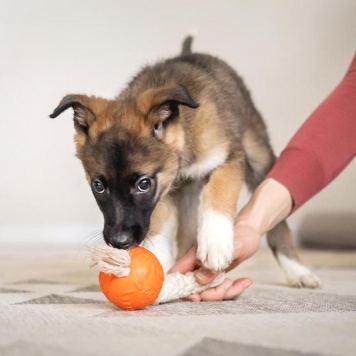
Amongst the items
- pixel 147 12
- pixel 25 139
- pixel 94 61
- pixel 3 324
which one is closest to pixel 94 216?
pixel 25 139

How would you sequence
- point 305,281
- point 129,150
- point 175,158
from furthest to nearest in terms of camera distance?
1. point 305,281
2. point 175,158
3. point 129,150

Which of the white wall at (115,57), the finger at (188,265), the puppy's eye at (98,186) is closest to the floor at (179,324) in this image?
the finger at (188,265)

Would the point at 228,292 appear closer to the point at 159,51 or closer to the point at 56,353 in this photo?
the point at 56,353

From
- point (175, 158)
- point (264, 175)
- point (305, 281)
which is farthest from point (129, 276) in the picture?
point (264, 175)

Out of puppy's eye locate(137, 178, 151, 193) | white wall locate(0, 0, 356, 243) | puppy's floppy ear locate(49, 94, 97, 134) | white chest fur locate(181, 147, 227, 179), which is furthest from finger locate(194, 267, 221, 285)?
white wall locate(0, 0, 356, 243)

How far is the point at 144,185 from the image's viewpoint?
79.2 inches

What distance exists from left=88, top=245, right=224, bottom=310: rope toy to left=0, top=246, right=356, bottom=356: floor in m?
0.04

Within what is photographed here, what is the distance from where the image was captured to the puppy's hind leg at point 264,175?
2828 millimetres

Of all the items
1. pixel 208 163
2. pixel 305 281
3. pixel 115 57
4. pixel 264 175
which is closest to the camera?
pixel 208 163

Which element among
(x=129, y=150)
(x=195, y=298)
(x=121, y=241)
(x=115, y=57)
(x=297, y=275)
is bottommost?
(x=297, y=275)

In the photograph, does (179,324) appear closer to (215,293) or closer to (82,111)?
(215,293)

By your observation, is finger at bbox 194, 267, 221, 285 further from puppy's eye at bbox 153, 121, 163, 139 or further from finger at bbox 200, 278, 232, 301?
puppy's eye at bbox 153, 121, 163, 139

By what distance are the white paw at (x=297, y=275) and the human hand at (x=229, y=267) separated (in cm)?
51

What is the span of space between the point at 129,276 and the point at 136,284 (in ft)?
0.09
